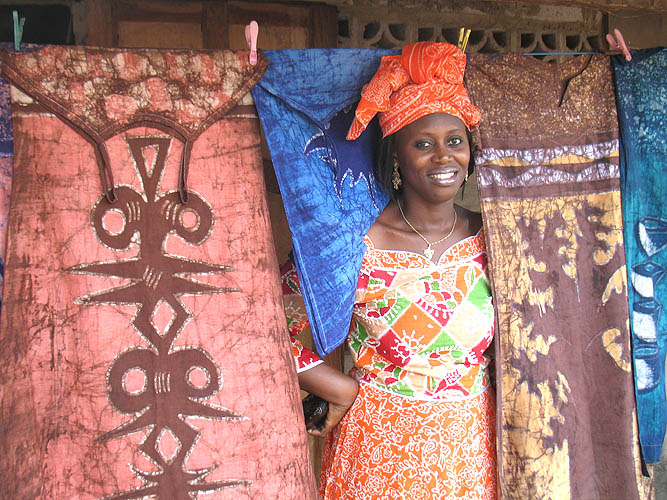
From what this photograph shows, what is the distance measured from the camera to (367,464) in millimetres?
1937

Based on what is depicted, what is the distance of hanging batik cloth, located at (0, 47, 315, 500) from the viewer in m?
1.61

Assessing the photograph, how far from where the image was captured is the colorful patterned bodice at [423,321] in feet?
6.11

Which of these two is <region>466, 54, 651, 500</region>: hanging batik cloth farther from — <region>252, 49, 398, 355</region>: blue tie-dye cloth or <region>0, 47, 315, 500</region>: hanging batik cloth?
<region>0, 47, 315, 500</region>: hanging batik cloth

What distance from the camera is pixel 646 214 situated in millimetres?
2041

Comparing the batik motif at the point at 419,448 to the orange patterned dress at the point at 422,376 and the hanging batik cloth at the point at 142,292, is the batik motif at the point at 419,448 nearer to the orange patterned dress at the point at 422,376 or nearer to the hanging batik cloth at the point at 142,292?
the orange patterned dress at the point at 422,376

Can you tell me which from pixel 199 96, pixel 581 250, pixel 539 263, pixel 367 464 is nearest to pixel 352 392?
pixel 367 464

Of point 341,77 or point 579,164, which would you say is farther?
point 579,164

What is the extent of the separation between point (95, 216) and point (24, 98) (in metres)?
0.35

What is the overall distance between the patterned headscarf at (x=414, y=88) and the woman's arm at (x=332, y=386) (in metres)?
0.71

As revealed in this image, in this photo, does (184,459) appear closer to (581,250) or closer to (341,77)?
(341,77)

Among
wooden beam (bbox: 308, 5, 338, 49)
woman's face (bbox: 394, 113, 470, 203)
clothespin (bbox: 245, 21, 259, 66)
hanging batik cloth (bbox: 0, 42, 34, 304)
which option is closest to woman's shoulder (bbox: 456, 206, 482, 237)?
woman's face (bbox: 394, 113, 470, 203)

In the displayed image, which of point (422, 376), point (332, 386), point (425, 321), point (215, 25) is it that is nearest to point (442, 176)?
point (425, 321)

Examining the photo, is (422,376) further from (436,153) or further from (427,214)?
(436,153)

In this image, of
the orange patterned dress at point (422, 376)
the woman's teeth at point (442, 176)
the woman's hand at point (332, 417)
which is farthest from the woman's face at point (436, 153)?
the woman's hand at point (332, 417)
